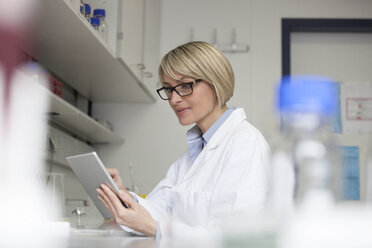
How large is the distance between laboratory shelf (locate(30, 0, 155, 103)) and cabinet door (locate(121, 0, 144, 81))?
2.0 inches

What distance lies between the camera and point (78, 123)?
8.99 ft

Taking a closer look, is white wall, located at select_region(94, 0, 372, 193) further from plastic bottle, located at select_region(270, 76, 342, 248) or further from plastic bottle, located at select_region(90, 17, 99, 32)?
plastic bottle, located at select_region(270, 76, 342, 248)

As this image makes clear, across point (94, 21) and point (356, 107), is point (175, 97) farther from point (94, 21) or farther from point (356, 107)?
point (356, 107)

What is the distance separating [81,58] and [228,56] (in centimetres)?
126

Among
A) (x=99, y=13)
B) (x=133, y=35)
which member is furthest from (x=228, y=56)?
(x=99, y=13)

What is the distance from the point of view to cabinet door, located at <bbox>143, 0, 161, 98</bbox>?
3008mm

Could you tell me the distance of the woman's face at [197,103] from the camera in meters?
1.69

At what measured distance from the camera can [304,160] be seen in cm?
49

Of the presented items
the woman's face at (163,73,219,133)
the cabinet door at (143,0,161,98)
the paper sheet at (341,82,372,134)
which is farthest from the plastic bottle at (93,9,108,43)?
the paper sheet at (341,82,372,134)

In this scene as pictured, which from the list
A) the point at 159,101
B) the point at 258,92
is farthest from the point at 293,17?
the point at 159,101

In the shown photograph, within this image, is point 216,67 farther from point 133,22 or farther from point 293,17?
point 293,17

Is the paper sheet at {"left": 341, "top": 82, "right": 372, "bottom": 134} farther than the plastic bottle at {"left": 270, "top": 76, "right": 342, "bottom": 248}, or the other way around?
the paper sheet at {"left": 341, "top": 82, "right": 372, "bottom": 134}

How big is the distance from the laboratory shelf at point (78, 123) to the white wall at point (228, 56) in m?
0.16

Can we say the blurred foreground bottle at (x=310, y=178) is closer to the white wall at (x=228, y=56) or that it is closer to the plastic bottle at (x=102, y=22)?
the plastic bottle at (x=102, y=22)
